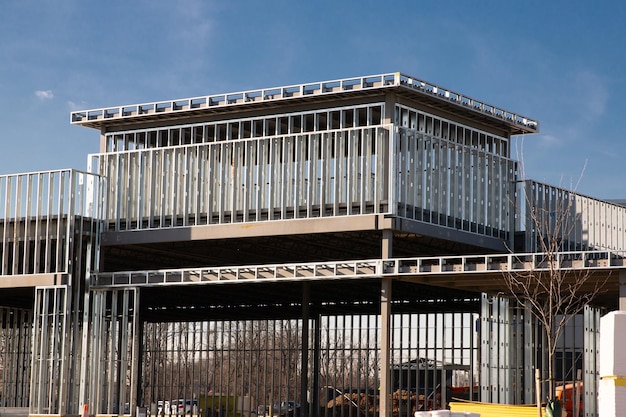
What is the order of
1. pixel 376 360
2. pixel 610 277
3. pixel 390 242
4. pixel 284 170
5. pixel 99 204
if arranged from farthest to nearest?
pixel 376 360 < pixel 99 204 < pixel 284 170 < pixel 390 242 < pixel 610 277

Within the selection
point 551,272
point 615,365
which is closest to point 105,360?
point 551,272

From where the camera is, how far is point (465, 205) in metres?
41.3

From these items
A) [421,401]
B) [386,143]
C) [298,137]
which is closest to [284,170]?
[298,137]

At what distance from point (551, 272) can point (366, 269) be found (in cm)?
712

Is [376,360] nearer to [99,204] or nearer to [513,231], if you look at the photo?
[513,231]

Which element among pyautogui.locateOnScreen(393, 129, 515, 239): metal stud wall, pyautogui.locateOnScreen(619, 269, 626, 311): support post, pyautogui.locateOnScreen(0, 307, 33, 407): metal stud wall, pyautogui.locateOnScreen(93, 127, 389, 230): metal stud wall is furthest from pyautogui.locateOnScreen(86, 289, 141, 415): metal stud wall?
pyautogui.locateOnScreen(619, 269, 626, 311): support post

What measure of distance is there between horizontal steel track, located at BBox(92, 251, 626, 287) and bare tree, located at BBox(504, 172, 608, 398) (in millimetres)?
65

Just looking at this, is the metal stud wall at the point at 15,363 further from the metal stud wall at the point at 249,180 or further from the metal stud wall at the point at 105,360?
the metal stud wall at the point at 249,180

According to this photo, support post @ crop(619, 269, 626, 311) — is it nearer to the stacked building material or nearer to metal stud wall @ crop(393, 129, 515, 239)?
metal stud wall @ crop(393, 129, 515, 239)

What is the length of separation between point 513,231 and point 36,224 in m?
17.6

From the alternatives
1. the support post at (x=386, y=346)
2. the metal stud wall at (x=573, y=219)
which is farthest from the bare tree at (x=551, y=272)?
the support post at (x=386, y=346)

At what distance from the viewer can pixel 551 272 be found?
3216cm

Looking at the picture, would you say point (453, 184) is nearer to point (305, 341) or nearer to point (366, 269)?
point (366, 269)

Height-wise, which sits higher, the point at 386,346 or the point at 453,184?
the point at 453,184
